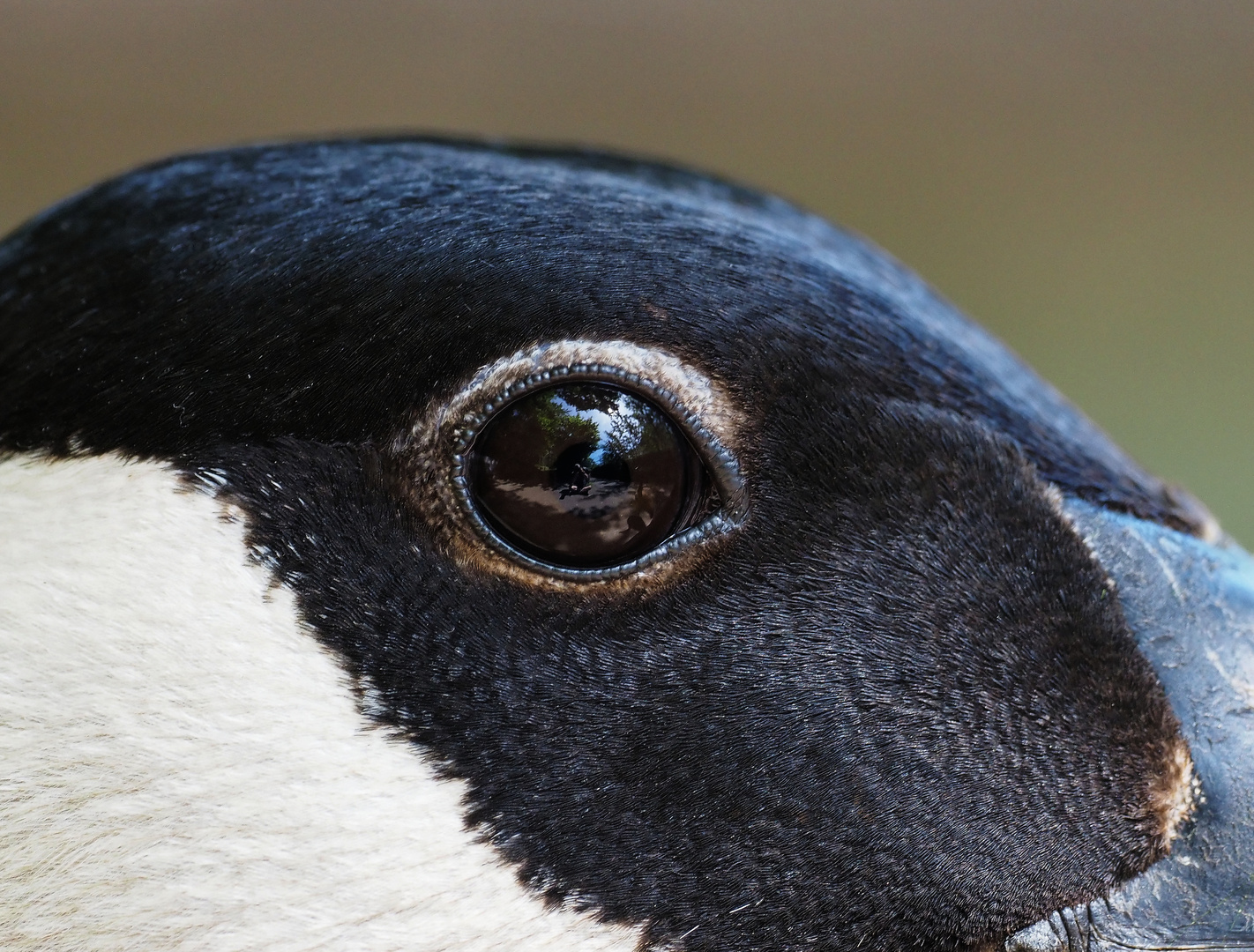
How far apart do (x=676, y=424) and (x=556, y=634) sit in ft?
1.11

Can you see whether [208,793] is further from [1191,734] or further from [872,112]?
[872,112]

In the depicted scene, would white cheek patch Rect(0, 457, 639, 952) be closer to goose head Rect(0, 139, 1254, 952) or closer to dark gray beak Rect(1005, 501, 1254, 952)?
goose head Rect(0, 139, 1254, 952)

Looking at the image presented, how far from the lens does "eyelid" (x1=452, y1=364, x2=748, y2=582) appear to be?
6.18ft

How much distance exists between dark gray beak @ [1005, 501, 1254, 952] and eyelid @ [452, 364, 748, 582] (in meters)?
0.55

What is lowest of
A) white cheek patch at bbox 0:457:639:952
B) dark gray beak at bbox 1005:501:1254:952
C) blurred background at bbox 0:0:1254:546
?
dark gray beak at bbox 1005:501:1254:952

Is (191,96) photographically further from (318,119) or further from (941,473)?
(941,473)

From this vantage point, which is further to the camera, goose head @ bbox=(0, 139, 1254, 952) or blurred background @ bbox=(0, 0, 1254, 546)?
blurred background @ bbox=(0, 0, 1254, 546)

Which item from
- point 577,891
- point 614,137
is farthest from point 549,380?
point 614,137

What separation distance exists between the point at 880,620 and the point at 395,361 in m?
0.78

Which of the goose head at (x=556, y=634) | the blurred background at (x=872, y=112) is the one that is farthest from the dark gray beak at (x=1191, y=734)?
the blurred background at (x=872, y=112)

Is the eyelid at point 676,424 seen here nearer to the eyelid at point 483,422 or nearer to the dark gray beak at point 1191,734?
the eyelid at point 483,422

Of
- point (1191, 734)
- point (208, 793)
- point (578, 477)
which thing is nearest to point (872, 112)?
point (1191, 734)

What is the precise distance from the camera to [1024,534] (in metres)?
2.02

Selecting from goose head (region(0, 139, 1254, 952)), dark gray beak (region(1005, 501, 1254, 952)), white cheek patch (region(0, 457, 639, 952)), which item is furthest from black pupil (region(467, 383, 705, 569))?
dark gray beak (region(1005, 501, 1254, 952))
